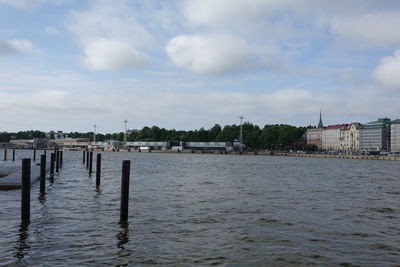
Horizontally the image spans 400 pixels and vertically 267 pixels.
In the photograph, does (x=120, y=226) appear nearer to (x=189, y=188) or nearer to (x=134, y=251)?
(x=134, y=251)

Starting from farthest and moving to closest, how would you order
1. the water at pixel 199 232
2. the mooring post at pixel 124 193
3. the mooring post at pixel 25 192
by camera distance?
the mooring post at pixel 124 193 → the mooring post at pixel 25 192 → the water at pixel 199 232

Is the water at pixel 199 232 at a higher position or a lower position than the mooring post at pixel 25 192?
lower

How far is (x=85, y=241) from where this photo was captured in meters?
14.0

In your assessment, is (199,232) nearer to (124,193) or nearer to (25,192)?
(124,193)

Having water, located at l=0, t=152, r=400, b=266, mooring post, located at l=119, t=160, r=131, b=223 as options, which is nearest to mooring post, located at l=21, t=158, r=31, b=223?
water, located at l=0, t=152, r=400, b=266

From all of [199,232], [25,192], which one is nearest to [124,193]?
[199,232]

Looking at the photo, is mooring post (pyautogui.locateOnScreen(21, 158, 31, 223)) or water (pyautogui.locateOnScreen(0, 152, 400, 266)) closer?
water (pyautogui.locateOnScreen(0, 152, 400, 266))

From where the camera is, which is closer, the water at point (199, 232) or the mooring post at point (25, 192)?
the water at point (199, 232)

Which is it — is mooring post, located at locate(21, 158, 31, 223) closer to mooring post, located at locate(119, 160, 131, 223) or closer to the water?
the water

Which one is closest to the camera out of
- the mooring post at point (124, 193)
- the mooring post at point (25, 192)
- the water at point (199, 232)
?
the water at point (199, 232)

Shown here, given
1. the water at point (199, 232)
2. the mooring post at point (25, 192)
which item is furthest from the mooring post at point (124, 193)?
the mooring post at point (25, 192)

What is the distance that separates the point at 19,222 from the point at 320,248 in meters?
11.3

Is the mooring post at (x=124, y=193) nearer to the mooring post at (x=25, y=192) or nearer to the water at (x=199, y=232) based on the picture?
the water at (x=199, y=232)

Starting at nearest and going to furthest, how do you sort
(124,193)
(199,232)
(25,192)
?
(199,232) < (25,192) < (124,193)
